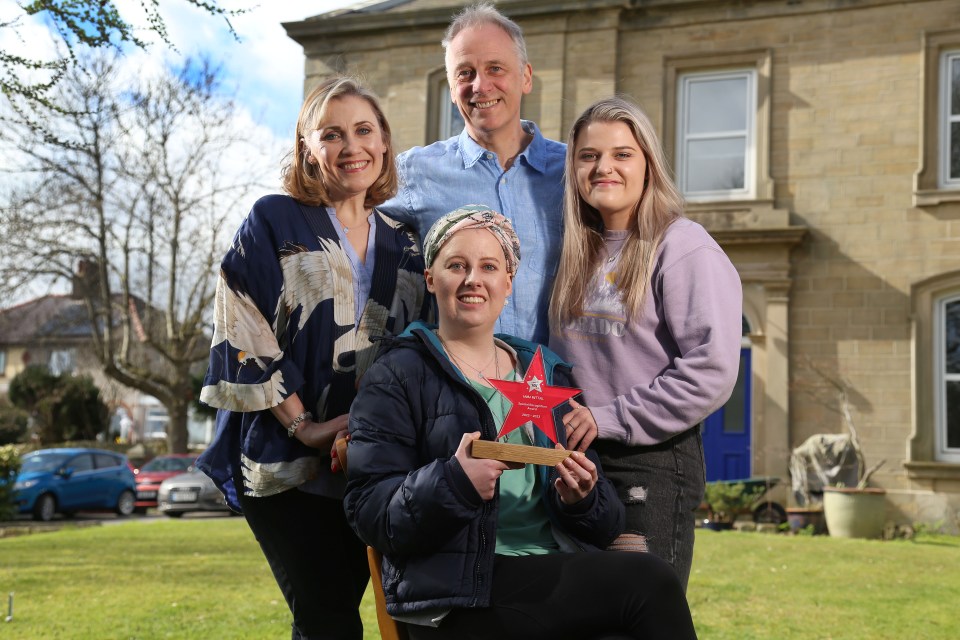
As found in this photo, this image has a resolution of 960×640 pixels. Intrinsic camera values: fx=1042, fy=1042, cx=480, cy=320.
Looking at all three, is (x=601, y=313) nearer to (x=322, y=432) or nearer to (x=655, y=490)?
(x=655, y=490)

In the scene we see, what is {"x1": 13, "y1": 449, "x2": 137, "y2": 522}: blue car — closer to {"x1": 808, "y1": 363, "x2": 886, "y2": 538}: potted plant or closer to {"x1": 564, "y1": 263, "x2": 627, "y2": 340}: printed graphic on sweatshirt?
{"x1": 808, "y1": 363, "x2": 886, "y2": 538}: potted plant

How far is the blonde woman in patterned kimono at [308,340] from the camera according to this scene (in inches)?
121

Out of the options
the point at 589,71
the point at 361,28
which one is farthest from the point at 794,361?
the point at 361,28

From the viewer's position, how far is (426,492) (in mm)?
2545

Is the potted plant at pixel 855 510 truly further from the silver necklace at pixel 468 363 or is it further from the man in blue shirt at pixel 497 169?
the silver necklace at pixel 468 363

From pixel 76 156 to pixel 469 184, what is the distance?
2417cm

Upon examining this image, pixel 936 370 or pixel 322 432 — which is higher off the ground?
pixel 936 370

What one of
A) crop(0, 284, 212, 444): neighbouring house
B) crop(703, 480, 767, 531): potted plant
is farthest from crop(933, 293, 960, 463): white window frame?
crop(0, 284, 212, 444): neighbouring house

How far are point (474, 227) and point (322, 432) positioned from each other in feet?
2.43

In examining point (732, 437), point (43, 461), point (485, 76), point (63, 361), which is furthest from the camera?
point (63, 361)

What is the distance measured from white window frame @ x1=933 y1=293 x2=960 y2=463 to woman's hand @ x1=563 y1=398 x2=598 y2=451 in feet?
43.8

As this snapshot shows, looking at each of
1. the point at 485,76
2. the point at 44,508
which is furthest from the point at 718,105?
the point at 44,508

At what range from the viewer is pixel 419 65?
17172mm

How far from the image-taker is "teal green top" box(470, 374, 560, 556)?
2770 millimetres
